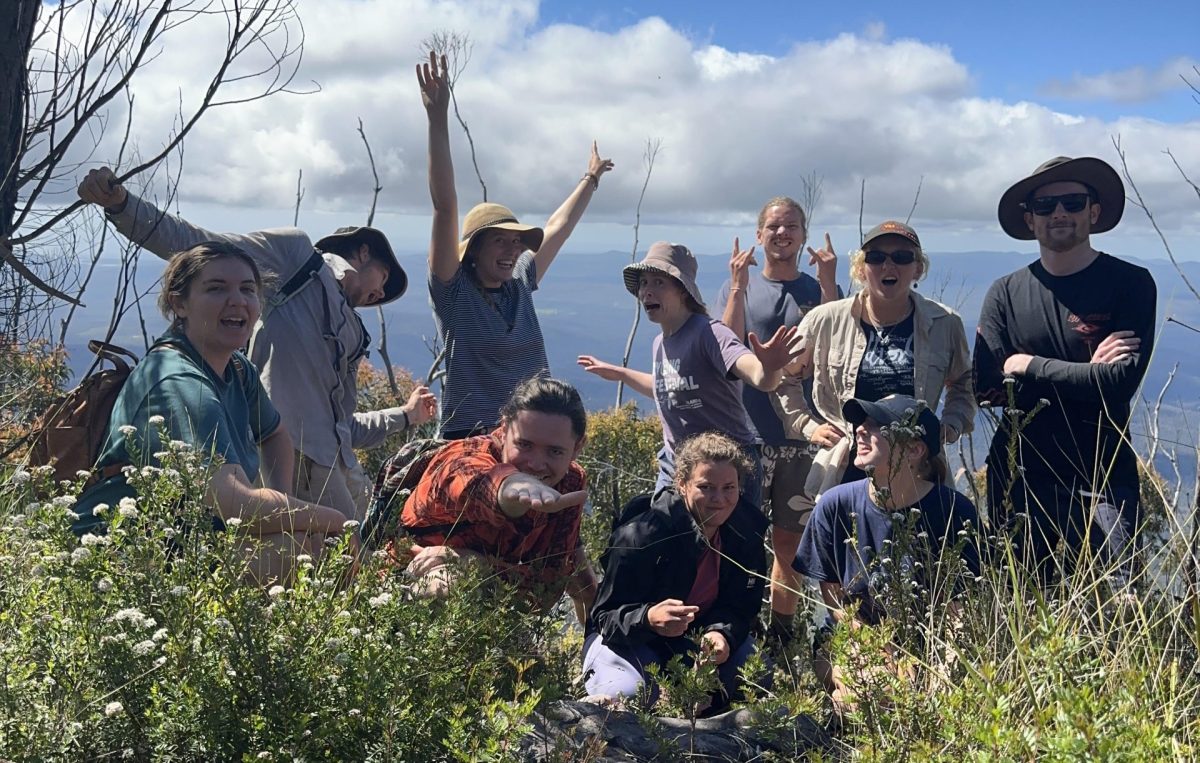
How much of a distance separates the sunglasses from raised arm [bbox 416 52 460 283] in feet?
8.06

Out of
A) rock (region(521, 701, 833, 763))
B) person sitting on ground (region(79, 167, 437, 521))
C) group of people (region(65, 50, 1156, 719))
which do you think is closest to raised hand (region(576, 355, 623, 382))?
group of people (region(65, 50, 1156, 719))

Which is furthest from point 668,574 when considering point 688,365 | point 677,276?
point 677,276

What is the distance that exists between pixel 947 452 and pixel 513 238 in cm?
214

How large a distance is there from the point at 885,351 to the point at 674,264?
108 cm

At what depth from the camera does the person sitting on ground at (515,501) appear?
335 cm

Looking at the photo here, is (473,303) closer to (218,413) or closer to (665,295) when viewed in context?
(665,295)

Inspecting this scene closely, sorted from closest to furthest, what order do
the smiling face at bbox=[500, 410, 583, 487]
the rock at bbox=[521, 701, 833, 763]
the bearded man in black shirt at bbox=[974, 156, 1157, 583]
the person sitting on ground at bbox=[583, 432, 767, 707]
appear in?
the rock at bbox=[521, 701, 833, 763], the smiling face at bbox=[500, 410, 583, 487], the person sitting on ground at bbox=[583, 432, 767, 707], the bearded man in black shirt at bbox=[974, 156, 1157, 583]

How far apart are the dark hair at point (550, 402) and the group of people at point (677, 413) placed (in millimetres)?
10

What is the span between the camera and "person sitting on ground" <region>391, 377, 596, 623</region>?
335cm

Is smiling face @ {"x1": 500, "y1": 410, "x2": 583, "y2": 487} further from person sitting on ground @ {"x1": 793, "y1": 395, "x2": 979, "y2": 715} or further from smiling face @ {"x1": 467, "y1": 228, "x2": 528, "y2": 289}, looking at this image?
smiling face @ {"x1": 467, "y1": 228, "x2": 528, "y2": 289}

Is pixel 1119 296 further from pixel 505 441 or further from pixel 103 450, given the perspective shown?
pixel 103 450

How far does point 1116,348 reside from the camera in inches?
159

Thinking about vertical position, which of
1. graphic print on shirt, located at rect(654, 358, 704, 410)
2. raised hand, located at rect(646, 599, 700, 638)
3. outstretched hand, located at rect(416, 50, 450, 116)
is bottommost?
raised hand, located at rect(646, 599, 700, 638)

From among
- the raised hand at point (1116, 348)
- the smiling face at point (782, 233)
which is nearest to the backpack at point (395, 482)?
the smiling face at point (782, 233)
